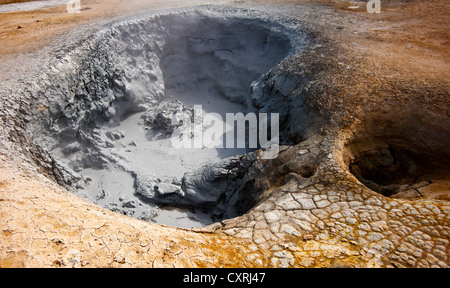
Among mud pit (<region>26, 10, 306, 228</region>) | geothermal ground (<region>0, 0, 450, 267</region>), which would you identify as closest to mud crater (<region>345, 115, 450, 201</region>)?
geothermal ground (<region>0, 0, 450, 267</region>)

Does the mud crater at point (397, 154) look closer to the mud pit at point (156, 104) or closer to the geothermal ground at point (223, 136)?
the geothermal ground at point (223, 136)

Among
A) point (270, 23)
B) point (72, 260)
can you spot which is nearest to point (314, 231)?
point (72, 260)

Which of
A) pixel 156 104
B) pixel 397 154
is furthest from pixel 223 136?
pixel 397 154

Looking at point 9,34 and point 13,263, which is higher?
point 9,34

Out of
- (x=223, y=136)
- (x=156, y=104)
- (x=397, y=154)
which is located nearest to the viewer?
(x=397, y=154)

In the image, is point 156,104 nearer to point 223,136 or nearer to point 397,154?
point 223,136

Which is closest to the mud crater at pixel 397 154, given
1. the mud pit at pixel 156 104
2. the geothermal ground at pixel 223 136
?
the geothermal ground at pixel 223 136

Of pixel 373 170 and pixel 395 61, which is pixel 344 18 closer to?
pixel 395 61
